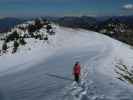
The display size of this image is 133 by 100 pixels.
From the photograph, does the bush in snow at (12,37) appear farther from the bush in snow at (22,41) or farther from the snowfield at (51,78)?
Result: the snowfield at (51,78)

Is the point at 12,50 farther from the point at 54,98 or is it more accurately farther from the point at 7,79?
the point at 54,98

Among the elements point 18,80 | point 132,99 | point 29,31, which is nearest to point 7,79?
point 18,80

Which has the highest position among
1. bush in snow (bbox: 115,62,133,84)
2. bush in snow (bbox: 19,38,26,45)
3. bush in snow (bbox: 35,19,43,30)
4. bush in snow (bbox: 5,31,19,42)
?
bush in snow (bbox: 35,19,43,30)

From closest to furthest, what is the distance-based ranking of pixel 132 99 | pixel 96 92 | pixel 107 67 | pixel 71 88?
pixel 132 99
pixel 96 92
pixel 71 88
pixel 107 67

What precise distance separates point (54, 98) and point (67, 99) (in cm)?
93

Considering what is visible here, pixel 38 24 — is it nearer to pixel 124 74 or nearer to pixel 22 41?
pixel 22 41

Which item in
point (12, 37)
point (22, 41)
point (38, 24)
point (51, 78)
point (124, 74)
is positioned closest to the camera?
point (51, 78)

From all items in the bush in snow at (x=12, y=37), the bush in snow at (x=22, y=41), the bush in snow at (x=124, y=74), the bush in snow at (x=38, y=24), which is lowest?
the bush in snow at (x=124, y=74)

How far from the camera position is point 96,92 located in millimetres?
18328

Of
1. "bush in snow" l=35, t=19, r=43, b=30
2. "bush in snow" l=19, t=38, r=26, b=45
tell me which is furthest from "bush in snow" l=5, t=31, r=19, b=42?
"bush in snow" l=35, t=19, r=43, b=30

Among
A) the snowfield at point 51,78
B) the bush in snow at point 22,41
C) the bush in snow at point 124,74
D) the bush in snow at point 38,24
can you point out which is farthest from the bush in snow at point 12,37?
the bush in snow at point 124,74

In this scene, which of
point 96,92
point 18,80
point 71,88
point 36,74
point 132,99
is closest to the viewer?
point 132,99

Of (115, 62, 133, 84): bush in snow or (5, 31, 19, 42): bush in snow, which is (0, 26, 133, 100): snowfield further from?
(5, 31, 19, 42): bush in snow

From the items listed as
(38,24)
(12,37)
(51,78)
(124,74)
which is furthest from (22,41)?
(124,74)
